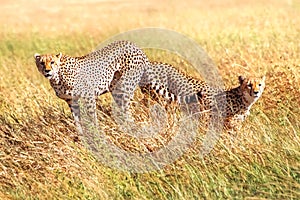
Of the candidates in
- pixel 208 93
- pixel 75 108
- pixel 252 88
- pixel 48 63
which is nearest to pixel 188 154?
pixel 252 88

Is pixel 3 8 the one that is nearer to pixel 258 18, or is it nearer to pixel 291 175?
pixel 258 18

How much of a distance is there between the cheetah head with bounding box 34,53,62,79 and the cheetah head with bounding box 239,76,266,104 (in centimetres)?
158

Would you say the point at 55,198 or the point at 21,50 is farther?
the point at 21,50

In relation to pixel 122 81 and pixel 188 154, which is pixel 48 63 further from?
pixel 188 154

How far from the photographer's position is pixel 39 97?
699 centimetres

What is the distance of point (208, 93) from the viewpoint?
270 inches

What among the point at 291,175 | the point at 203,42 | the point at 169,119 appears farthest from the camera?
the point at 203,42

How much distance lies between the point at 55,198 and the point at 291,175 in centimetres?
154

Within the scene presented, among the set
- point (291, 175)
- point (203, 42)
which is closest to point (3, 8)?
point (203, 42)

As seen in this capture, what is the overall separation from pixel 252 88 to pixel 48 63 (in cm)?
170

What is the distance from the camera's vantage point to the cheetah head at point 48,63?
257 inches

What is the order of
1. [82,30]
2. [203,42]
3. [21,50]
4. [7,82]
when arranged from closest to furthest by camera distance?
[7,82]
[203,42]
[21,50]
[82,30]

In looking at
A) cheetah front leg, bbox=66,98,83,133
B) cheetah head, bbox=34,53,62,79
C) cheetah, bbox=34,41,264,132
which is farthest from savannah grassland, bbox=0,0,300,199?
cheetah head, bbox=34,53,62,79

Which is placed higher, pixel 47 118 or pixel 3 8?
pixel 47 118
